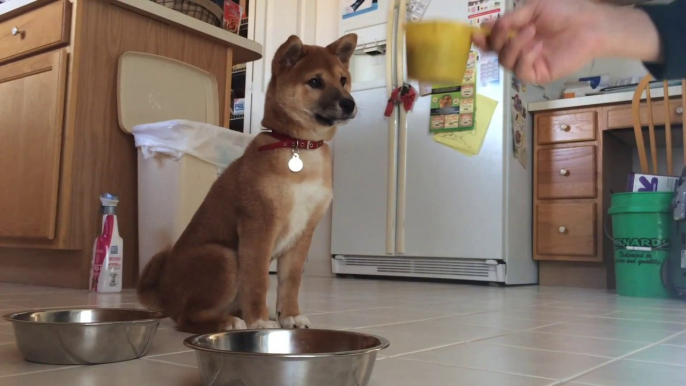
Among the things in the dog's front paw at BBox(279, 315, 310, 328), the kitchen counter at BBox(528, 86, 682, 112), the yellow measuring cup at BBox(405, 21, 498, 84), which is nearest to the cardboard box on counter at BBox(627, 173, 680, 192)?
the kitchen counter at BBox(528, 86, 682, 112)

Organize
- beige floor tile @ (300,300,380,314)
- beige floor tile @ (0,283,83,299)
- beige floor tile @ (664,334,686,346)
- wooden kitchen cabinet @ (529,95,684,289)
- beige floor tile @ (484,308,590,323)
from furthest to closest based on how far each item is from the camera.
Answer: wooden kitchen cabinet @ (529,95,684,289) → beige floor tile @ (0,283,83,299) → beige floor tile @ (300,300,380,314) → beige floor tile @ (484,308,590,323) → beige floor tile @ (664,334,686,346)

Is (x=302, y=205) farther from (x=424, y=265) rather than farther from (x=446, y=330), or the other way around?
(x=424, y=265)

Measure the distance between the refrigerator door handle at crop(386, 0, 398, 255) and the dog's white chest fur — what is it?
1.92 m

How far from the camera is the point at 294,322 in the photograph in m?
1.34

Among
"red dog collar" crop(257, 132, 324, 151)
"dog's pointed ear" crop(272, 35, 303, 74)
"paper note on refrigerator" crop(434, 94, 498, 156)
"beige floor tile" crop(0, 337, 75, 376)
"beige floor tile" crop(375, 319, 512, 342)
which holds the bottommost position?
"beige floor tile" crop(375, 319, 512, 342)

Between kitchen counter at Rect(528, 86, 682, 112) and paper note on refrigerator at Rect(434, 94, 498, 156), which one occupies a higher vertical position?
kitchen counter at Rect(528, 86, 682, 112)

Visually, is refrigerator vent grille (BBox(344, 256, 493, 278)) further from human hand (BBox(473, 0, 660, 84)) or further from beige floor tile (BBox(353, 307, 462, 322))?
human hand (BBox(473, 0, 660, 84))

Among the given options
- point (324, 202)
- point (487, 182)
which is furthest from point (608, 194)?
point (324, 202)

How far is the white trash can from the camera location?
2154mm

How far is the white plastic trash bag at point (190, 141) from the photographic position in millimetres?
2143

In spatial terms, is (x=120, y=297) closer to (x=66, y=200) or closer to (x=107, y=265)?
(x=107, y=265)

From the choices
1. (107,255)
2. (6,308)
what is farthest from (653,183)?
(6,308)

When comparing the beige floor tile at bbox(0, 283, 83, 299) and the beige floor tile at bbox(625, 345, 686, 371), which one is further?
the beige floor tile at bbox(0, 283, 83, 299)

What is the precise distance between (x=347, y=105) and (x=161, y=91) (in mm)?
1221
